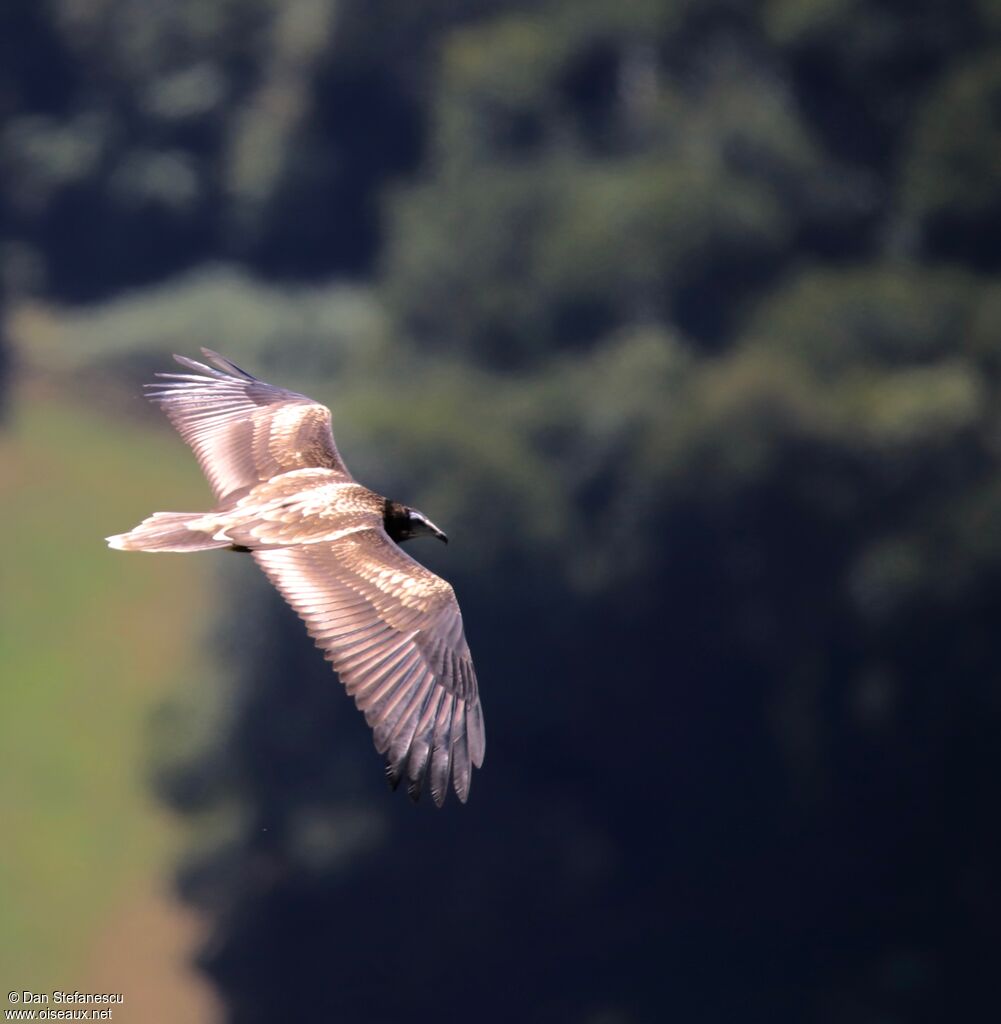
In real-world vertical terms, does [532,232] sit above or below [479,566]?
above

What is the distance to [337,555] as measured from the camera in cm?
1223

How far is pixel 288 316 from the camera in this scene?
60000 mm

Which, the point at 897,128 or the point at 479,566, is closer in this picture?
the point at 479,566

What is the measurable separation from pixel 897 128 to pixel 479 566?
2129 cm

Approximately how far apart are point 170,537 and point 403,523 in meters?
1.82

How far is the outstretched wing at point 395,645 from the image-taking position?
11.0 metres

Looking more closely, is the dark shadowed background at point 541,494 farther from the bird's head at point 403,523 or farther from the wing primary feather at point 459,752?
the wing primary feather at point 459,752

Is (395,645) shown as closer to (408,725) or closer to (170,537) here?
(408,725)

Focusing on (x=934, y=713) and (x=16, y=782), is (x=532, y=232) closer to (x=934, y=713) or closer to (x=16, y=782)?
(x=934, y=713)

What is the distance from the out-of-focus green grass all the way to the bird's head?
30252 mm

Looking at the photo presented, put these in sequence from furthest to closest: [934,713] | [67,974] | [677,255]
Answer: [677,255] → [934,713] → [67,974]

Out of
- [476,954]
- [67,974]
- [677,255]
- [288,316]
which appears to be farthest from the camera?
[288,316]

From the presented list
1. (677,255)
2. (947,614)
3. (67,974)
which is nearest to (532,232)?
(677,255)

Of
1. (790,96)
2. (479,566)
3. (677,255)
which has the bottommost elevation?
(479,566)
